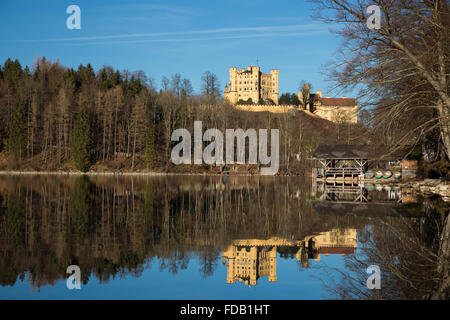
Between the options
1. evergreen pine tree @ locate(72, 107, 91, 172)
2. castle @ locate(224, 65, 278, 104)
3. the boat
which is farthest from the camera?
castle @ locate(224, 65, 278, 104)

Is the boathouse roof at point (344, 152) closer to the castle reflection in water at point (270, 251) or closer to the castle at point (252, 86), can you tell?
the castle reflection in water at point (270, 251)

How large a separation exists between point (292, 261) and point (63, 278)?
4.17m

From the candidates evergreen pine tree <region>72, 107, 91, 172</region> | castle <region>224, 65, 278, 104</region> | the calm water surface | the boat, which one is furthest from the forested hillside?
castle <region>224, 65, 278, 104</region>

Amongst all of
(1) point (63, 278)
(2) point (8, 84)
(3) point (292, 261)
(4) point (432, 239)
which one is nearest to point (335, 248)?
(3) point (292, 261)

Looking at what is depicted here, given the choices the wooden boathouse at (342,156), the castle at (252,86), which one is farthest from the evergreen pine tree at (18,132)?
the castle at (252,86)

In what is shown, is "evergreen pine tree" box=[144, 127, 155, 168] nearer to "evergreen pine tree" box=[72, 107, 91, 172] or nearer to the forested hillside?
the forested hillside

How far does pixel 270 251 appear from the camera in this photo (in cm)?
984

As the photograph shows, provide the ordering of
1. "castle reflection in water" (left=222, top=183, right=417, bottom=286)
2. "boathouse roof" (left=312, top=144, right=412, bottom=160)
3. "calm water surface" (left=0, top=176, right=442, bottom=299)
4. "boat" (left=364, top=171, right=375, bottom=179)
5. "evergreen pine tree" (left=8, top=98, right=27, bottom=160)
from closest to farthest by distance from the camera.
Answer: "calm water surface" (left=0, top=176, right=442, bottom=299)
"castle reflection in water" (left=222, top=183, right=417, bottom=286)
"boathouse roof" (left=312, top=144, right=412, bottom=160)
"boat" (left=364, top=171, right=375, bottom=179)
"evergreen pine tree" (left=8, top=98, right=27, bottom=160)

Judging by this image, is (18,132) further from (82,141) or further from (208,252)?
(208,252)

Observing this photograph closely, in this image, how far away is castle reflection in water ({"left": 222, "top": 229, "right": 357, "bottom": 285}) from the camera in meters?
7.78

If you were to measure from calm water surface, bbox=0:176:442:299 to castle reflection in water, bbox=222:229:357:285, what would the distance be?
23 millimetres

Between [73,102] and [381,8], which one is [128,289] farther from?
[73,102]

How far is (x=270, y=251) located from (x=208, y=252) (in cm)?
134

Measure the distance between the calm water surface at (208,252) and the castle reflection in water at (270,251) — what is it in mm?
23
